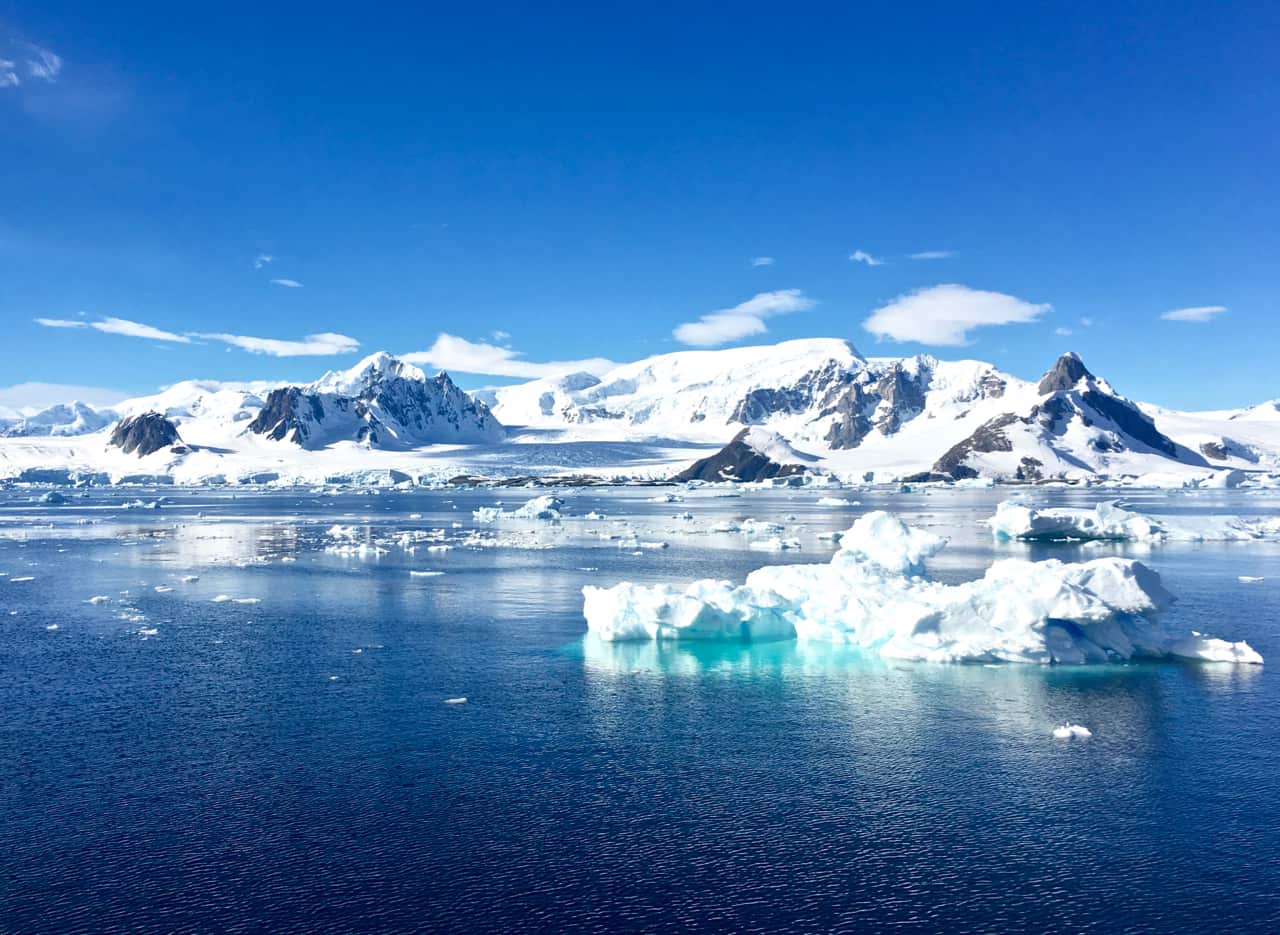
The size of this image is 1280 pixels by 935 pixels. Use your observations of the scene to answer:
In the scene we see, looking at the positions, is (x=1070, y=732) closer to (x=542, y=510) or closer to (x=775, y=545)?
(x=775, y=545)

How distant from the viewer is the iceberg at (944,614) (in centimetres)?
2588

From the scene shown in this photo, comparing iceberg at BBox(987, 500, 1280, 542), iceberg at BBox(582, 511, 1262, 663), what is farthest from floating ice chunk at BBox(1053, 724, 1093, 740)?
iceberg at BBox(987, 500, 1280, 542)

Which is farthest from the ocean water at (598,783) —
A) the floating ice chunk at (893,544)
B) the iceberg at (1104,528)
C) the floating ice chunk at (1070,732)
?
the iceberg at (1104,528)

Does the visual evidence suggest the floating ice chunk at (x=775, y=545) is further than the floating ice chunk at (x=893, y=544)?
Yes

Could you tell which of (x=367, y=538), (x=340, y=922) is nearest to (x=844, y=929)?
(x=340, y=922)

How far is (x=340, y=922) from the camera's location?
1234cm

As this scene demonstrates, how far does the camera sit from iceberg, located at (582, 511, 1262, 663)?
25.9 meters

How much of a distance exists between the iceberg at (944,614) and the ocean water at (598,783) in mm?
857

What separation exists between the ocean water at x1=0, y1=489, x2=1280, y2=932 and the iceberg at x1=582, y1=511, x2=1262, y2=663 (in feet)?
2.81

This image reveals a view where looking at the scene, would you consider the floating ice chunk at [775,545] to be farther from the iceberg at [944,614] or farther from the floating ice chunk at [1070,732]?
the floating ice chunk at [1070,732]

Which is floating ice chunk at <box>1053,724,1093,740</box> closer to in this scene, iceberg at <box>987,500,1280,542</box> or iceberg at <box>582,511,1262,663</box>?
iceberg at <box>582,511,1262,663</box>

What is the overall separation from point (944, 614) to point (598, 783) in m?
13.1

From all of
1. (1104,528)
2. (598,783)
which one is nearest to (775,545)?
(1104,528)

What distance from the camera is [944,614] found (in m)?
26.4
